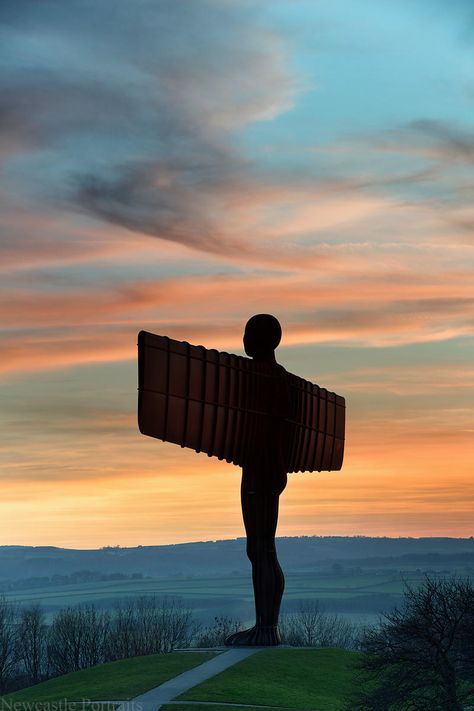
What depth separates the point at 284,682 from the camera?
3869cm

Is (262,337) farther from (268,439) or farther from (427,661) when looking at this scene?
(427,661)

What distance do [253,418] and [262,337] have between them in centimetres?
327

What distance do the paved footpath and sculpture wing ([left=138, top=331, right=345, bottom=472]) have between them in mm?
7261

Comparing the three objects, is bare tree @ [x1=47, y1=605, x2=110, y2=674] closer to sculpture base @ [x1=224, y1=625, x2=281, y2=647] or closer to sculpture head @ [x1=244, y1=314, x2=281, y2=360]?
sculpture base @ [x1=224, y1=625, x2=281, y2=647]

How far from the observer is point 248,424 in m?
38.6

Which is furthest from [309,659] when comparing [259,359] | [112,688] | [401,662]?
[259,359]

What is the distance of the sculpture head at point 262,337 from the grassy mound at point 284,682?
35.8ft

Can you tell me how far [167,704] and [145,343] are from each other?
11521 millimetres

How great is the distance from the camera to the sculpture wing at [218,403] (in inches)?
1319

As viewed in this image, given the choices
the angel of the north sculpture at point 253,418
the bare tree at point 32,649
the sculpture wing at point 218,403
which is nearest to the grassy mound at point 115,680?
the angel of the north sculpture at point 253,418

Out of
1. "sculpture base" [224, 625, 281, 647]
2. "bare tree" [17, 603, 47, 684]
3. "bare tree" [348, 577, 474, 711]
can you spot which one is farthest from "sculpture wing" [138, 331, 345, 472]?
"bare tree" [17, 603, 47, 684]

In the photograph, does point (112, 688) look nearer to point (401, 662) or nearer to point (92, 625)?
point (401, 662)

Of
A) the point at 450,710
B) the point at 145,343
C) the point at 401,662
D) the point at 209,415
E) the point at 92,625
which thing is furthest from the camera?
the point at 92,625

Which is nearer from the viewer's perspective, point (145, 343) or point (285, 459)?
point (145, 343)
